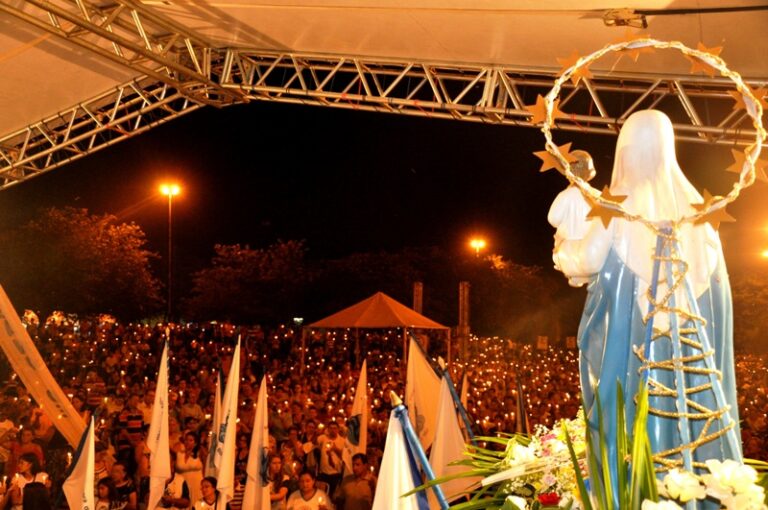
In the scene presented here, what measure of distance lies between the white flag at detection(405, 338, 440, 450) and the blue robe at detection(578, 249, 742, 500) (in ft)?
25.7

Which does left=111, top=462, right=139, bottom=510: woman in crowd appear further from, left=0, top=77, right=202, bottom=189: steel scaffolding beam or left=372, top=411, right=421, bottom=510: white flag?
left=372, top=411, right=421, bottom=510: white flag

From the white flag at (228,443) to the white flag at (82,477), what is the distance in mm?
1695

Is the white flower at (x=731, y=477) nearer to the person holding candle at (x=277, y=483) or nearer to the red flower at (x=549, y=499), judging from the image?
the red flower at (x=549, y=499)

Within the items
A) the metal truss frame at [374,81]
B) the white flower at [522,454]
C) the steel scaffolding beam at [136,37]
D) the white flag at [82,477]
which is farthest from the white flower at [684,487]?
Answer: the steel scaffolding beam at [136,37]

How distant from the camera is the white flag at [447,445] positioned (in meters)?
8.40

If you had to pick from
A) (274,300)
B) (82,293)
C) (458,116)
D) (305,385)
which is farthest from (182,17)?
(274,300)

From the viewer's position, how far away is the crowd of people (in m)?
10.1

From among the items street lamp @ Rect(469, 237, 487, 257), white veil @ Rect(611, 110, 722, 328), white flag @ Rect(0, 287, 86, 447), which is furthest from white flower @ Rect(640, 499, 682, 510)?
street lamp @ Rect(469, 237, 487, 257)

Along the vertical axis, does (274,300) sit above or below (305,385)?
above

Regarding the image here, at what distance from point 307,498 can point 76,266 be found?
78.8 feet

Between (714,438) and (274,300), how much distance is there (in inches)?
1640

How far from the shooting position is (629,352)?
12.3 feet

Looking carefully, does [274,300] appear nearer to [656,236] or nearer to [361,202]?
[361,202]

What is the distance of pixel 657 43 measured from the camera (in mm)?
3617
